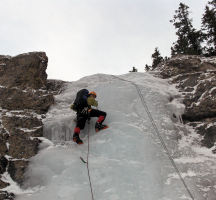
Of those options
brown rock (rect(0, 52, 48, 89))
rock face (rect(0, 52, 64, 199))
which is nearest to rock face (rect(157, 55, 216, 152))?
rock face (rect(0, 52, 64, 199))

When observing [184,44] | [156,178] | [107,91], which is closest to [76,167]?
[156,178]

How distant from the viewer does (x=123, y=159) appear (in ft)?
15.2

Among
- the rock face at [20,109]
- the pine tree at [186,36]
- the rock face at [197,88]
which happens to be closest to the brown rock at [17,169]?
the rock face at [20,109]

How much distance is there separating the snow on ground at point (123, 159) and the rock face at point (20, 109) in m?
0.24

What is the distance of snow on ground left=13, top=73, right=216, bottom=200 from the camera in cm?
402

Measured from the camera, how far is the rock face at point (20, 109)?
4.71 metres

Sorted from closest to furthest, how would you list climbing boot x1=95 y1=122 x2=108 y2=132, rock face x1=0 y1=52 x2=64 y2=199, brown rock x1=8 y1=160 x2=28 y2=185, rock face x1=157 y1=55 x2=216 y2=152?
1. brown rock x1=8 y1=160 x2=28 y2=185
2. rock face x1=0 y1=52 x2=64 y2=199
3. climbing boot x1=95 y1=122 x2=108 y2=132
4. rock face x1=157 y1=55 x2=216 y2=152

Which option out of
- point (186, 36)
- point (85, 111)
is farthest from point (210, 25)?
point (85, 111)

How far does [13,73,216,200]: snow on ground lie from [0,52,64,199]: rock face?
239 mm

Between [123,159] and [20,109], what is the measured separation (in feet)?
9.61

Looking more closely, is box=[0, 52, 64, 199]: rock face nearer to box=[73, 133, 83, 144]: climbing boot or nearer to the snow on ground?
the snow on ground

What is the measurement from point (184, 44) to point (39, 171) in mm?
13398

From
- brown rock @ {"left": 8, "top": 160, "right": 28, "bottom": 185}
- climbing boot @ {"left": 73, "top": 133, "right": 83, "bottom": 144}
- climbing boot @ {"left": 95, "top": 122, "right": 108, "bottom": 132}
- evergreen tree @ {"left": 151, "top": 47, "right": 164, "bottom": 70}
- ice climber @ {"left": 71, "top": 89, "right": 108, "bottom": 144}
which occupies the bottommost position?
brown rock @ {"left": 8, "top": 160, "right": 28, "bottom": 185}

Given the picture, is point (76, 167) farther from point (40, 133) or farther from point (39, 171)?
point (40, 133)
